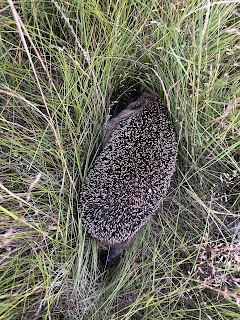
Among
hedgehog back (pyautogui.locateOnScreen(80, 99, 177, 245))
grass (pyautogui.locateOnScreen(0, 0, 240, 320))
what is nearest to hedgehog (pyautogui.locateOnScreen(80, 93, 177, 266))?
hedgehog back (pyautogui.locateOnScreen(80, 99, 177, 245))

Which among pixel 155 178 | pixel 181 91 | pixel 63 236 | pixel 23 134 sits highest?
pixel 23 134

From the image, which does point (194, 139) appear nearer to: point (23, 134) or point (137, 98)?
point (137, 98)

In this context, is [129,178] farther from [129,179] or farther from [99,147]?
[99,147]

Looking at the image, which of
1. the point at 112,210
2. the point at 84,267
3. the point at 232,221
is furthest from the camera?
the point at 232,221

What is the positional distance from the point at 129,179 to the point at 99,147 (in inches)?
22.5

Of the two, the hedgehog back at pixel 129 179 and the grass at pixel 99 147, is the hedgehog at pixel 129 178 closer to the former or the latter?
the hedgehog back at pixel 129 179

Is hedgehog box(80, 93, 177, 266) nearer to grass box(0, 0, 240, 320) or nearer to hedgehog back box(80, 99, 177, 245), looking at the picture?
hedgehog back box(80, 99, 177, 245)

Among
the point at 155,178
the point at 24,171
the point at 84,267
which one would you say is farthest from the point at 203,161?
the point at 24,171

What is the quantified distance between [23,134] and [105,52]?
3.39 ft

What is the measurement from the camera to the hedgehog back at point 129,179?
2.12 meters

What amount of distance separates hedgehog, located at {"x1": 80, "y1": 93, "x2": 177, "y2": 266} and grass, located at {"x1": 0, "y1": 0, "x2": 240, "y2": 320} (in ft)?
0.50

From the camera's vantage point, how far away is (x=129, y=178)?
217 centimetres

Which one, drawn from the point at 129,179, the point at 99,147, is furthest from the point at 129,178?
the point at 99,147

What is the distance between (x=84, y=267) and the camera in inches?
88.9
